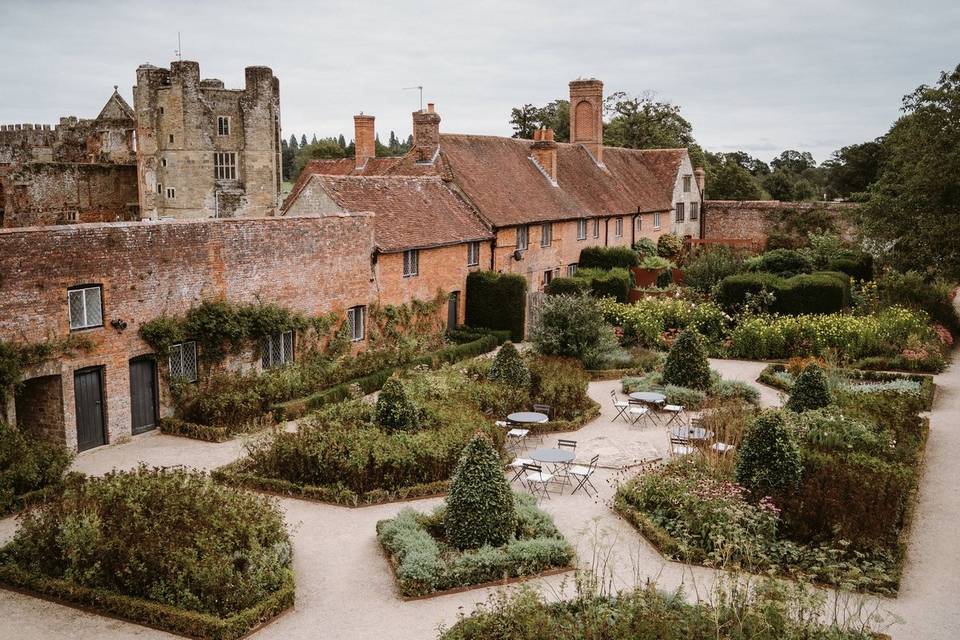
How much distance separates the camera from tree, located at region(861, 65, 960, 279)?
2894 cm

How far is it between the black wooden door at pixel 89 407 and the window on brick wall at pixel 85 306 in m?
0.99

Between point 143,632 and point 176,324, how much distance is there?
32.6 ft

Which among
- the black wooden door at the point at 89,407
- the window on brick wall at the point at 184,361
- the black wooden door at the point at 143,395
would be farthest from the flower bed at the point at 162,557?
the window on brick wall at the point at 184,361

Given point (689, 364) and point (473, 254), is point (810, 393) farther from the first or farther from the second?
point (473, 254)

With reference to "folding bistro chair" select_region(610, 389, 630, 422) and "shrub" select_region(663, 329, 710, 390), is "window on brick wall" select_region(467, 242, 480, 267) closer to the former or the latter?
"folding bistro chair" select_region(610, 389, 630, 422)

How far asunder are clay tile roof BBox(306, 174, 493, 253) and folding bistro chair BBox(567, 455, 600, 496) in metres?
10.8

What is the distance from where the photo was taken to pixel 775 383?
75.3 feet

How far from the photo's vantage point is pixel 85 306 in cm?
1741

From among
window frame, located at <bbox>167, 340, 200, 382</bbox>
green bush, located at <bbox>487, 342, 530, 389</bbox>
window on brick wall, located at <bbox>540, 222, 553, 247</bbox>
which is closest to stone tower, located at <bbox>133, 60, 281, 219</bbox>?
window on brick wall, located at <bbox>540, 222, 553, 247</bbox>

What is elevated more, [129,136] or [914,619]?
[129,136]

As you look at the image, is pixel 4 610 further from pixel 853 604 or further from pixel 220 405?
pixel 853 604

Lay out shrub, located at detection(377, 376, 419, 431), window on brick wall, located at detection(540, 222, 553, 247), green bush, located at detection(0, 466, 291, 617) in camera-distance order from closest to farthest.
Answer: green bush, located at detection(0, 466, 291, 617) < shrub, located at detection(377, 376, 419, 431) < window on brick wall, located at detection(540, 222, 553, 247)

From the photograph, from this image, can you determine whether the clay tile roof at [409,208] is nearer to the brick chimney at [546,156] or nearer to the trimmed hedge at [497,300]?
the trimmed hedge at [497,300]

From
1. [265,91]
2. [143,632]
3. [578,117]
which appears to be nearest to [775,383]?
[143,632]
